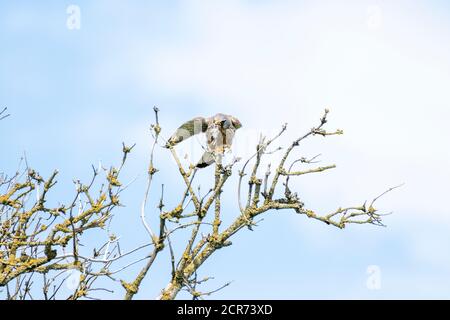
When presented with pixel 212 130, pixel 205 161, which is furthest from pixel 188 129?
pixel 205 161

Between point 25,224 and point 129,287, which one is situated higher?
point 25,224

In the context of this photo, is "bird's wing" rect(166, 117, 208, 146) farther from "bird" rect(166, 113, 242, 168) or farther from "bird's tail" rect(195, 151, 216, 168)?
"bird's tail" rect(195, 151, 216, 168)

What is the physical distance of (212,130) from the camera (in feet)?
37.4

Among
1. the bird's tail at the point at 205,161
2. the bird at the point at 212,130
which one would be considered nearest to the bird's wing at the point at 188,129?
the bird at the point at 212,130

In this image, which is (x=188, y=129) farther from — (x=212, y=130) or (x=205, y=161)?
(x=205, y=161)

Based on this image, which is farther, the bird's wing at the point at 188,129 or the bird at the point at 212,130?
the bird's wing at the point at 188,129

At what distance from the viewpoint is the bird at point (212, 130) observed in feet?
36.1

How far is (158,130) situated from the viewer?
347 inches

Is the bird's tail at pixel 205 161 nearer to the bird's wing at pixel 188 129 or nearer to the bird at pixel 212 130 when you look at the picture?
the bird at pixel 212 130
